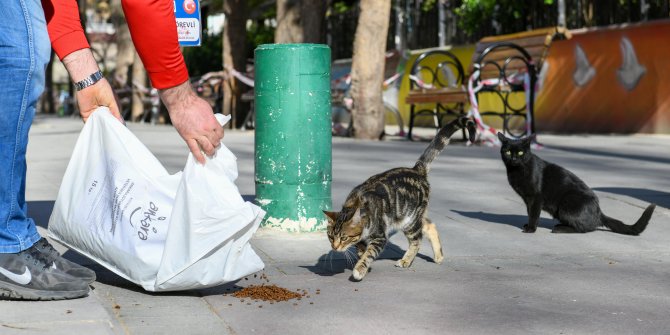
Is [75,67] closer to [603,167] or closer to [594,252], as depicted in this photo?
[594,252]

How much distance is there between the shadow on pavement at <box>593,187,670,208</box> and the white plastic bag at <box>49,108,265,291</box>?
4.27 meters

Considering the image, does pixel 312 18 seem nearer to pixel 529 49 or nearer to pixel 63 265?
→ pixel 529 49

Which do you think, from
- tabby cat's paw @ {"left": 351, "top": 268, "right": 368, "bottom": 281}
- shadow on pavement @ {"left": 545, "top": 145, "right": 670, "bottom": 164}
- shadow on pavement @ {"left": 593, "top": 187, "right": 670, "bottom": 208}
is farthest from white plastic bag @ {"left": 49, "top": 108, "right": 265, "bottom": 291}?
shadow on pavement @ {"left": 545, "top": 145, "right": 670, "bottom": 164}

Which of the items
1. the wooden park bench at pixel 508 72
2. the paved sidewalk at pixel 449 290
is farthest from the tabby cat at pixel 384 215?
the wooden park bench at pixel 508 72

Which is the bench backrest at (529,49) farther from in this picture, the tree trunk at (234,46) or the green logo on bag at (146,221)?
the green logo on bag at (146,221)

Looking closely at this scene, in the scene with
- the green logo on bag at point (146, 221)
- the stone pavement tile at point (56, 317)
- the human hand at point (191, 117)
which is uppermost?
the human hand at point (191, 117)

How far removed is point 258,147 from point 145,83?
2200 cm

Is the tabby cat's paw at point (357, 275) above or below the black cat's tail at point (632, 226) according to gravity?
above

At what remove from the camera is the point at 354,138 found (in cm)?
1519

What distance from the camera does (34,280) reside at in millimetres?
4020

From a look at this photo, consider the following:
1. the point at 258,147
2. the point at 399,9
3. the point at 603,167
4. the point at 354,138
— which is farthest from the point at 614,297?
the point at 399,9

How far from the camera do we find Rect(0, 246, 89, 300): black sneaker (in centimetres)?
399

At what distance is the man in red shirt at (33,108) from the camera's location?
383 centimetres

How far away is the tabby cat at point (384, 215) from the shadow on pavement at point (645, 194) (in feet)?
9.00
